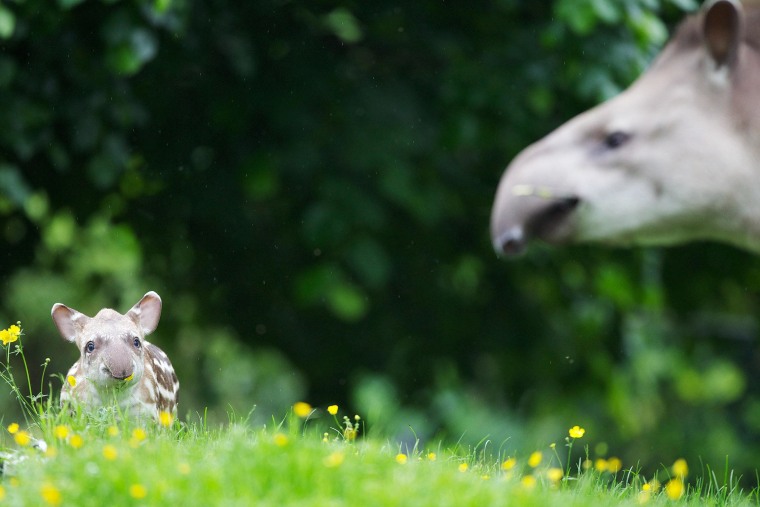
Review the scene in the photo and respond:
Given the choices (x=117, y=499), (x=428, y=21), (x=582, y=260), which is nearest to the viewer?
(x=117, y=499)

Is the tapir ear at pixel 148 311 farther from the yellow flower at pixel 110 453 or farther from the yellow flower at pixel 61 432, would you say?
the yellow flower at pixel 110 453

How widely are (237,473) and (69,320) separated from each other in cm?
92

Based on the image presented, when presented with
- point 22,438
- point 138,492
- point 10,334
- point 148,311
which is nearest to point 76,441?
point 22,438

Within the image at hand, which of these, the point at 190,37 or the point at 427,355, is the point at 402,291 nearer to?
the point at 427,355

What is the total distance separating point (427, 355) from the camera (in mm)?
8773

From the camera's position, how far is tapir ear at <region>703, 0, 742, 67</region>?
414cm

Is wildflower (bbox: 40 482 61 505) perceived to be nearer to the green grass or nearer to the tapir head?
the green grass

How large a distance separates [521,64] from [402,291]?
2.01 metres

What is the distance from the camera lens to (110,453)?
353 cm

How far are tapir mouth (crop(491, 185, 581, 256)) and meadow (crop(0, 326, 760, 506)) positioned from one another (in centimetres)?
76

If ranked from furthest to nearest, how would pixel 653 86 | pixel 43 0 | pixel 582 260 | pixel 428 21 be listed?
1. pixel 582 260
2. pixel 428 21
3. pixel 43 0
4. pixel 653 86

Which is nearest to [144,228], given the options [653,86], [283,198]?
[283,198]

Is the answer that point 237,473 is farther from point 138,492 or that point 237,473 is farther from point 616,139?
point 616,139

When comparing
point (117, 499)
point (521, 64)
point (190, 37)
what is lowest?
point (117, 499)
